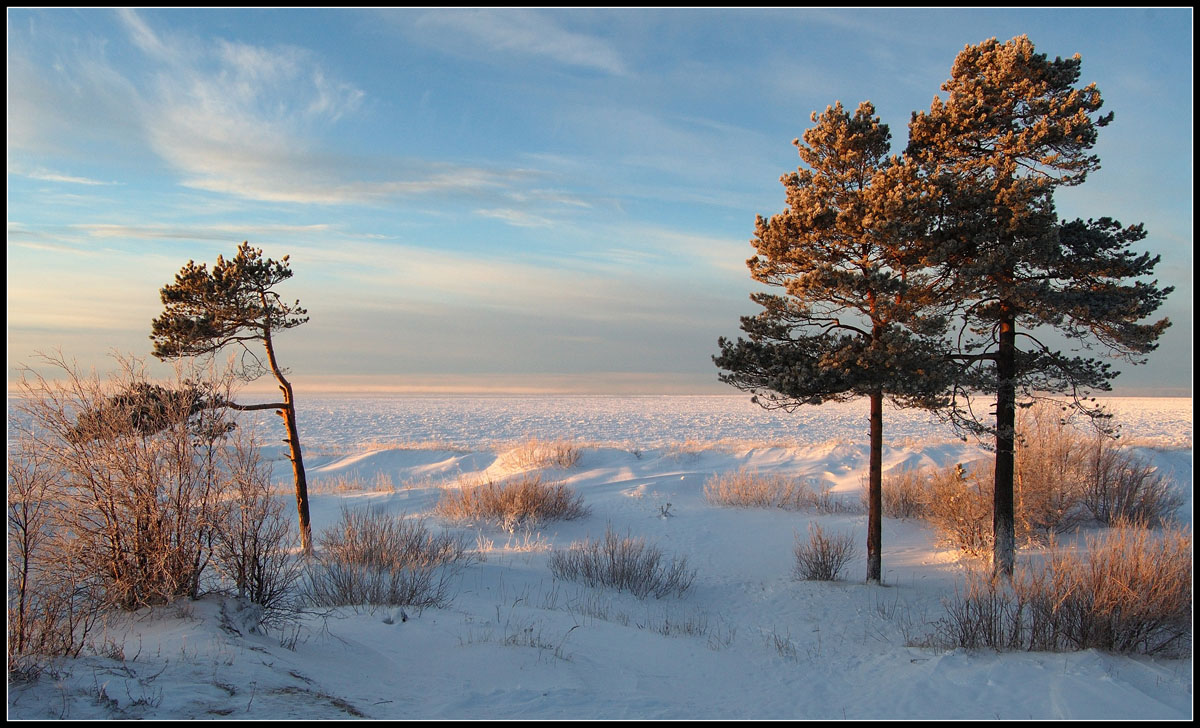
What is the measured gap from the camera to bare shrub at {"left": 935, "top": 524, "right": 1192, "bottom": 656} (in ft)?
23.8

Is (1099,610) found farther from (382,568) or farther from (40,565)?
(40,565)

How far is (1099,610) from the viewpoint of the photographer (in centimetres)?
725

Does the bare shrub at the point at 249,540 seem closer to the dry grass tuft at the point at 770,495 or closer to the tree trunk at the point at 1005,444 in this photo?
the tree trunk at the point at 1005,444

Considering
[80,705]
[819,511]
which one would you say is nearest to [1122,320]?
[819,511]

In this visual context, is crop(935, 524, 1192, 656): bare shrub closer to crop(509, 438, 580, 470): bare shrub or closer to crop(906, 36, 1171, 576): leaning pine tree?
crop(906, 36, 1171, 576): leaning pine tree

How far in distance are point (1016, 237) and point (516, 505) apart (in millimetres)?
11769

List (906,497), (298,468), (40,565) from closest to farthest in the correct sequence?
(40,565) < (298,468) < (906,497)

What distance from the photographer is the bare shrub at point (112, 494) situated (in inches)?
221

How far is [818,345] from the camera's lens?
1073 cm

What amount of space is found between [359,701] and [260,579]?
7.14ft

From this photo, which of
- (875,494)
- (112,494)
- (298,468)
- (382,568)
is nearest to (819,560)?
(875,494)

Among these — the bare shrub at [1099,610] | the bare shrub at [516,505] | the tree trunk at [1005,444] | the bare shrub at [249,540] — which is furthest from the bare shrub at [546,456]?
the bare shrub at [249,540]

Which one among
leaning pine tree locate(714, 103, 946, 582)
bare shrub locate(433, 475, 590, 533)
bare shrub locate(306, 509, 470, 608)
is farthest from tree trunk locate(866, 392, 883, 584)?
bare shrub locate(433, 475, 590, 533)

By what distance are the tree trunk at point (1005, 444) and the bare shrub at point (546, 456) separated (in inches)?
631
